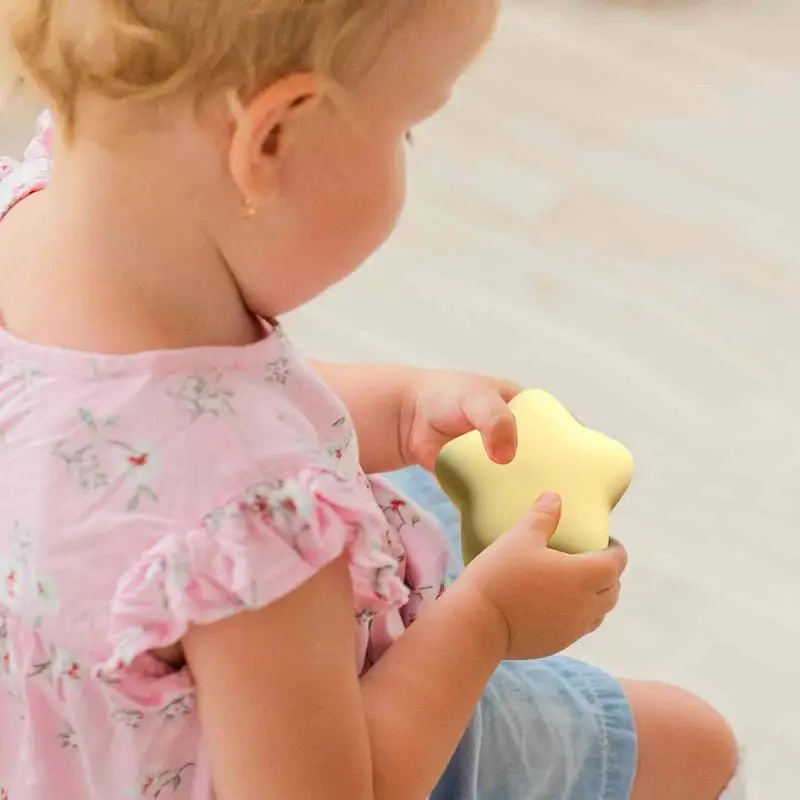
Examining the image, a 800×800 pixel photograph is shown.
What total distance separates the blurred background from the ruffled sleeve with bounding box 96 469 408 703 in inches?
22.4

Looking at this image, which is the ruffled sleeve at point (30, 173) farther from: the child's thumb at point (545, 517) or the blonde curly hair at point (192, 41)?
the child's thumb at point (545, 517)

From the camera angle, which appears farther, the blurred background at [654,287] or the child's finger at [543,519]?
the blurred background at [654,287]

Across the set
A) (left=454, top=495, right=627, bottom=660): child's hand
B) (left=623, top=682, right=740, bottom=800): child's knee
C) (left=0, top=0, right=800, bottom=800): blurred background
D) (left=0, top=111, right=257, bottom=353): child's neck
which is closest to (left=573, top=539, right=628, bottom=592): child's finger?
(left=454, top=495, right=627, bottom=660): child's hand

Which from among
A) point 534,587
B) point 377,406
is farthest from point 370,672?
point 377,406

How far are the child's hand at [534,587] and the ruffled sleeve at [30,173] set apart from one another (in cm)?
27

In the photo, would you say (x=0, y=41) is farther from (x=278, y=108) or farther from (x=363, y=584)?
(x=363, y=584)

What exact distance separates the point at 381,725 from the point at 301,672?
7cm

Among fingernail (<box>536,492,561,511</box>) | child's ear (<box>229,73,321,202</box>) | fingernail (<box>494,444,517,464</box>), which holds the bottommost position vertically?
fingernail (<box>536,492,561,511</box>)

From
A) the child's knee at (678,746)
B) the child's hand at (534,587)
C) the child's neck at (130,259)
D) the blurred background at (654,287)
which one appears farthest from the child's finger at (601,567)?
the blurred background at (654,287)

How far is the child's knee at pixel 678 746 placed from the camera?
2.32 ft

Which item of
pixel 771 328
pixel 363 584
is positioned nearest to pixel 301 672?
pixel 363 584

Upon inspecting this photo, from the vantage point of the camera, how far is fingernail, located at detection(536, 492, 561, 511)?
2.01 feet

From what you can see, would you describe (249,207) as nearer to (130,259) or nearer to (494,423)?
(130,259)

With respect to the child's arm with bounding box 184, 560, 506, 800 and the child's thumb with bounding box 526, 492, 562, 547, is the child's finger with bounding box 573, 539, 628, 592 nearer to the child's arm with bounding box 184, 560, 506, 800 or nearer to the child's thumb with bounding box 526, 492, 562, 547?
the child's thumb with bounding box 526, 492, 562, 547
